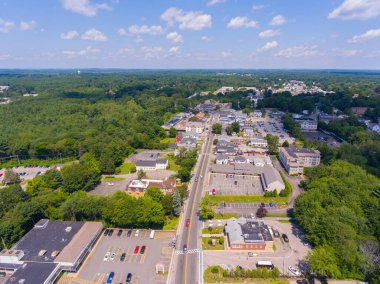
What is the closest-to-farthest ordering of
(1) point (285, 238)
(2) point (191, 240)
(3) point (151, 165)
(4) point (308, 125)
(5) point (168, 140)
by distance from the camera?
(2) point (191, 240), (1) point (285, 238), (3) point (151, 165), (5) point (168, 140), (4) point (308, 125)

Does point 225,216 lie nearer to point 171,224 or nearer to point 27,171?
point 171,224

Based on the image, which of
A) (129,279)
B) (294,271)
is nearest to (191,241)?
(129,279)

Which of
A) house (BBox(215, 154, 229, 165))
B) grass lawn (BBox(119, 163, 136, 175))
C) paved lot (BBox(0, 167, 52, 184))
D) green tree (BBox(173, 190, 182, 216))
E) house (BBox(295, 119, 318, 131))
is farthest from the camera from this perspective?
house (BBox(295, 119, 318, 131))

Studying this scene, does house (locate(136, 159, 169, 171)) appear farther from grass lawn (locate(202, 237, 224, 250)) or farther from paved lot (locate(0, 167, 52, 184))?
grass lawn (locate(202, 237, 224, 250))

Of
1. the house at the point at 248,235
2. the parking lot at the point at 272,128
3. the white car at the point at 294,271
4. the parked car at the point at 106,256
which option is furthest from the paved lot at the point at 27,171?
the parking lot at the point at 272,128

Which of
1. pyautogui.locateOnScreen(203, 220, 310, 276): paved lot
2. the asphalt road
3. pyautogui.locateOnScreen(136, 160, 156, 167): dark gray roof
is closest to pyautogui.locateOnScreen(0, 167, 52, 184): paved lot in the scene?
pyautogui.locateOnScreen(136, 160, 156, 167): dark gray roof

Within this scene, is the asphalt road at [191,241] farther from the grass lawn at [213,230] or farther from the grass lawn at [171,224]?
the grass lawn at [171,224]
